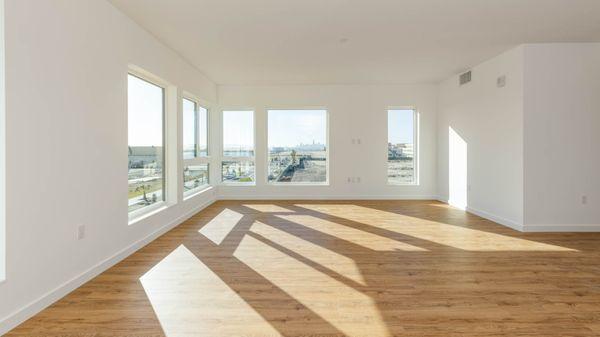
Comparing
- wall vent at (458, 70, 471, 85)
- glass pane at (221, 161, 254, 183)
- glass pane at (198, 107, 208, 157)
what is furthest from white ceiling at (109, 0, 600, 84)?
glass pane at (221, 161, 254, 183)

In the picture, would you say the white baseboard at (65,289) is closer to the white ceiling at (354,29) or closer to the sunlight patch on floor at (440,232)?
the white ceiling at (354,29)

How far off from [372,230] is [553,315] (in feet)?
8.32

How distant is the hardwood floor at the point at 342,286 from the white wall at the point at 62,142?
295mm

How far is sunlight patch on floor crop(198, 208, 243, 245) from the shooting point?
14.3 feet

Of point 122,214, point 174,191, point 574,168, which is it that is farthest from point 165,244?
point 574,168

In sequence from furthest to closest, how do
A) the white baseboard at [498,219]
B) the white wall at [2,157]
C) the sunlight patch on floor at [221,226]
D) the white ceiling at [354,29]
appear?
the white baseboard at [498,219], the sunlight patch on floor at [221,226], the white ceiling at [354,29], the white wall at [2,157]

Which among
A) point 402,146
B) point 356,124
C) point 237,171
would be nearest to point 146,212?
point 237,171

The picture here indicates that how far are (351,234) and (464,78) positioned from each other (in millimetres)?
3961

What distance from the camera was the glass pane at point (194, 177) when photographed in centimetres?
573

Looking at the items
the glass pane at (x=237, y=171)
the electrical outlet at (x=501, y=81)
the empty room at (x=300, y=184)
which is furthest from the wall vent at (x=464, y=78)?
the glass pane at (x=237, y=171)

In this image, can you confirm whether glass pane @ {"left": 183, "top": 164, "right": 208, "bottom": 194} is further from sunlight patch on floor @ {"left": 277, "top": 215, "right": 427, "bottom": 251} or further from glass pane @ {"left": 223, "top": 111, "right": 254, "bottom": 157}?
sunlight patch on floor @ {"left": 277, "top": 215, "right": 427, "bottom": 251}

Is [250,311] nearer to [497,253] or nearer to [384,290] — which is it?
[384,290]

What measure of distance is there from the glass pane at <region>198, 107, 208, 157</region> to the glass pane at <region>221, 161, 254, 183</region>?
855 millimetres

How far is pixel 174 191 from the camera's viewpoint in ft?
16.4
